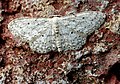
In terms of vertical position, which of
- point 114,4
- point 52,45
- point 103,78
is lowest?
point 103,78

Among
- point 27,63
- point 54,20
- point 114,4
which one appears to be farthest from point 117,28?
point 27,63

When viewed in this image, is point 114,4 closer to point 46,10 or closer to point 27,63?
point 46,10

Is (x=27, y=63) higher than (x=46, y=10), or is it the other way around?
(x=46, y=10)
